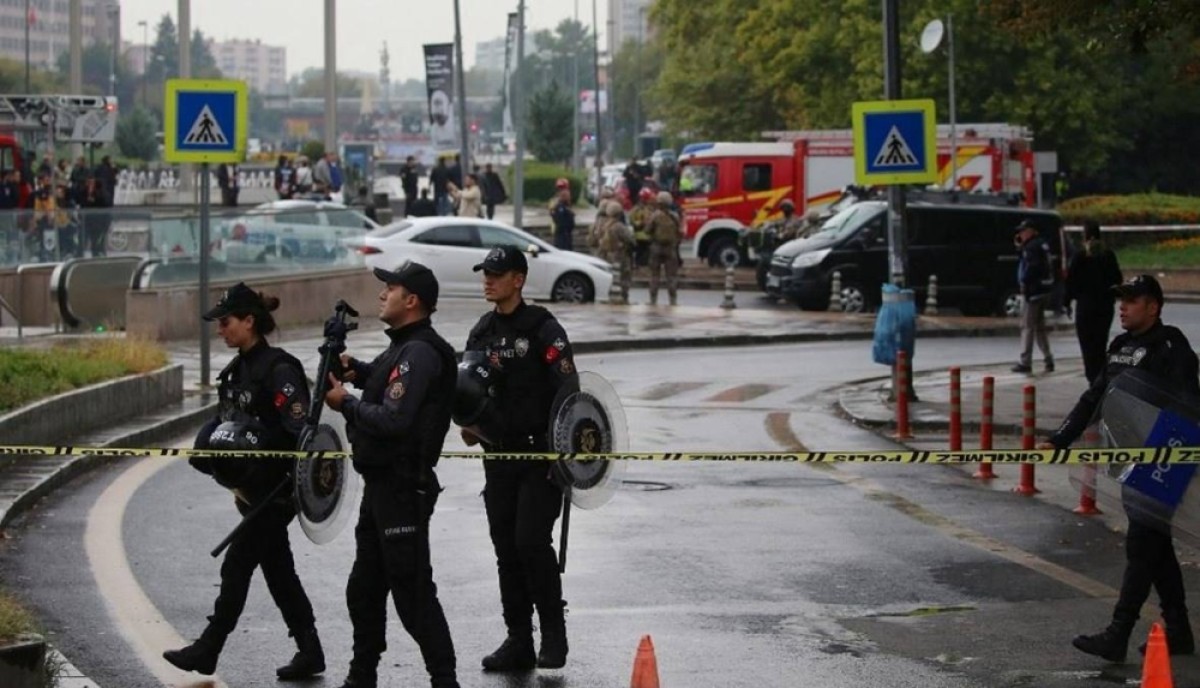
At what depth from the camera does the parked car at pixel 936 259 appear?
3459cm

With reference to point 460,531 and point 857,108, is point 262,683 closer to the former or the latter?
point 460,531

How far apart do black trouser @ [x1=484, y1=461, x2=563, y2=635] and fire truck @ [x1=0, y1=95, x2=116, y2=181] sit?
124ft

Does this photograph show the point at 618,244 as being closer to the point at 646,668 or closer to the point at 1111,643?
the point at 1111,643

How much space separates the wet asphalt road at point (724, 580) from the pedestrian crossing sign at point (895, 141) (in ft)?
14.8

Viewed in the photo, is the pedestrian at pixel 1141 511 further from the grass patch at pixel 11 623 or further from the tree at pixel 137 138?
the tree at pixel 137 138

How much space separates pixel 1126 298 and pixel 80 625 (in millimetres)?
5005

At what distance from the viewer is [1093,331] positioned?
811 inches

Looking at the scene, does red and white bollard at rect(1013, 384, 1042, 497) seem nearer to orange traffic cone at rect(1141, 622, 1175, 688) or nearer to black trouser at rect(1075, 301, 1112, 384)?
black trouser at rect(1075, 301, 1112, 384)

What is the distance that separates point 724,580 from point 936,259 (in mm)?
23622

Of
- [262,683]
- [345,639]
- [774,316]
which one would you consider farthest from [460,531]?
[774,316]

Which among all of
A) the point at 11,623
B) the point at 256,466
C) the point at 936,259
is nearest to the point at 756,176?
the point at 936,259

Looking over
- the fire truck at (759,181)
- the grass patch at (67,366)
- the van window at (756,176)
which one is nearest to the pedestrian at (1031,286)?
the grass patch at (67,366)

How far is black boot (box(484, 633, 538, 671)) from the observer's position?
937 cm

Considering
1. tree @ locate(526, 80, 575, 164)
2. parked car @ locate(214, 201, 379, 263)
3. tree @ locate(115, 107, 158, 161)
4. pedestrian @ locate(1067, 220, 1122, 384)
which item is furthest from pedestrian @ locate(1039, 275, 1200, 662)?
tree @ locate(115, 107, 158, 161)
